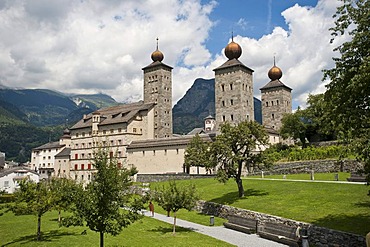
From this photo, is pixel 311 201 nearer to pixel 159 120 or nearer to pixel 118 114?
pixel 159 120

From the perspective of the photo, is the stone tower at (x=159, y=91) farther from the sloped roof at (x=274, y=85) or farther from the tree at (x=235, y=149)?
the tree at (x=235, y=149)

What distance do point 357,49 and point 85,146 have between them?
70.9 meters

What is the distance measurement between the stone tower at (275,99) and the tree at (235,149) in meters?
55.4

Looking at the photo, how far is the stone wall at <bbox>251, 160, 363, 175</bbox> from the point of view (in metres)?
34.8

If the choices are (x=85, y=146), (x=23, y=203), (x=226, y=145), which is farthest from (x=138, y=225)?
(x=85, y=146)

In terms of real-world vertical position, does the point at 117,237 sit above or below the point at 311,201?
below

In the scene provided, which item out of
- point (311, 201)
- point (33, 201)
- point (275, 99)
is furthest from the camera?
point (275, 99)

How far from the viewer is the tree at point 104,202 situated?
13.5m

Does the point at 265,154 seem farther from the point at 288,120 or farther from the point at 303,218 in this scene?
the point at 288,120

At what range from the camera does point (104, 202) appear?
13.6 metres

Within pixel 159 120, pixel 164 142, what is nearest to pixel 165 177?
pixel 164 142

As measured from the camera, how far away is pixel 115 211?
13734 mm

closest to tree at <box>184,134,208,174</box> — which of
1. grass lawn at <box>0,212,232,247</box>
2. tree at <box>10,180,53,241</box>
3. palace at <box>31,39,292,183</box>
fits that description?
palace at <box>31,39,292,183</box>

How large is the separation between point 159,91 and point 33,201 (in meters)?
58.1
